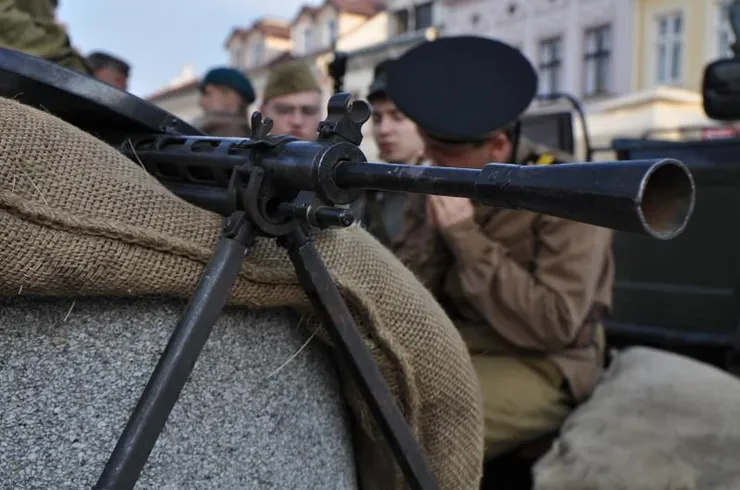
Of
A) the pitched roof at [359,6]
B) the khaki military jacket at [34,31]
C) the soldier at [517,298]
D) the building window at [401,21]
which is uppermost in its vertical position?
the pitched roof at [359,6]

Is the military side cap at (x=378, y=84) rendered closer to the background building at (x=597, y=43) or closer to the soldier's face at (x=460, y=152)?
the soldier's face at (x=460, y=152)

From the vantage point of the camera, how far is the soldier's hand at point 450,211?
2.09 m

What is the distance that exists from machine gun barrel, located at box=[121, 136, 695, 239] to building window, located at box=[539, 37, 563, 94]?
63.0 feet

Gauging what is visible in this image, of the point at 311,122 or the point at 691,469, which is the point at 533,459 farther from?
the point at 311,122

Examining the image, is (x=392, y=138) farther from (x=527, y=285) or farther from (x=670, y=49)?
(x=670, y=49)

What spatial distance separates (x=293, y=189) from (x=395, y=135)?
258cm

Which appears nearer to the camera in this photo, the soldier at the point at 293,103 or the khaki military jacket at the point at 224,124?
the soldier at the point at 293,103

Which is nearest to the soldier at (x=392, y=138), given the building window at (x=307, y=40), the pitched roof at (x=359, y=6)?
the pitched roof at (x=359, y=6)

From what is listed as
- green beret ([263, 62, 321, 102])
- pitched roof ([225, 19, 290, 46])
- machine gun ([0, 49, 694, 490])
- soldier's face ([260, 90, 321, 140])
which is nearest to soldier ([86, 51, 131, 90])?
green beret ([263, 62, 321, 102])

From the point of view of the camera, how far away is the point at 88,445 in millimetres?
888

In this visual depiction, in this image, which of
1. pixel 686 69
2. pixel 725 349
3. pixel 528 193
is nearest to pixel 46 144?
pixel 528 193

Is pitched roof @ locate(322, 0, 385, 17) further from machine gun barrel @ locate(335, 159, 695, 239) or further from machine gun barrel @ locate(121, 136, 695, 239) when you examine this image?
machine gun barrel @ locate(335, 159, 695, 239)

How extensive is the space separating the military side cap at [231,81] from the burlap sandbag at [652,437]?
2.94 metres

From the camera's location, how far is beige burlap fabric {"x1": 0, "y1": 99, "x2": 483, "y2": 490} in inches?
34.4
